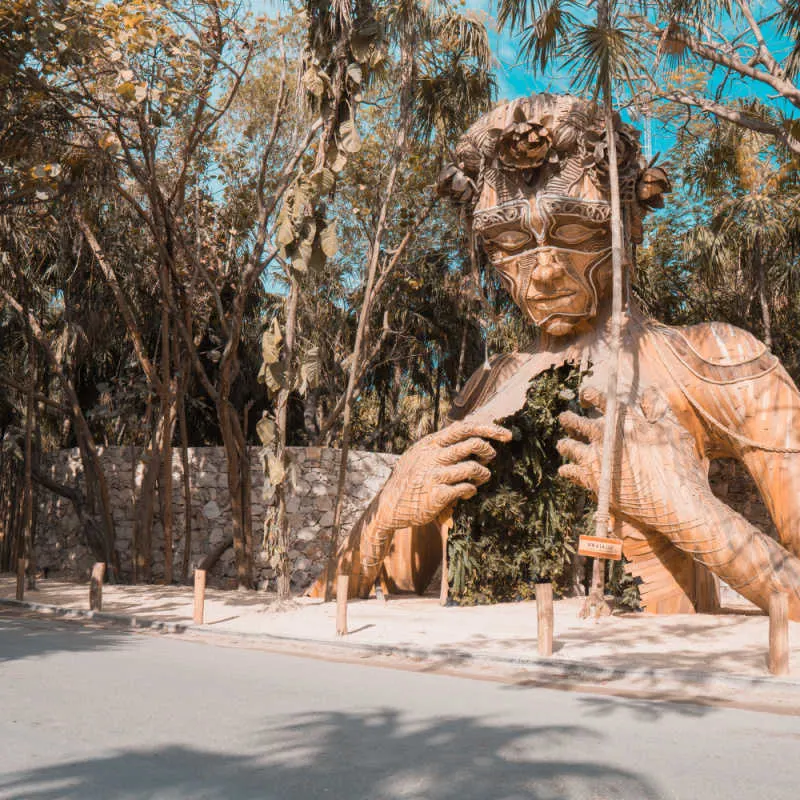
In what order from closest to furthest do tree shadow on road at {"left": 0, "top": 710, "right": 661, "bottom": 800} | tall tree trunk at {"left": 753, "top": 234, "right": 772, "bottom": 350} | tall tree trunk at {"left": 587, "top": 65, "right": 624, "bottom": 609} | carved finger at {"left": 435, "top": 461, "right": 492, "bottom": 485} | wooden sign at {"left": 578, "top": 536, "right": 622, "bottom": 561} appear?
1. tree shadow on road at {"left": 0, "top": 710, "right": 661, "bottom": 800}
2. wooden sign at {"left": 578, "top": 536, "right": 622, "bottom": 561}
3. tall tree trunk at {"left": 587, "top": 65, "right": 624, "bottom": 609}
4. carved finger at {"left": 435, "top": 461, "right": 492, "bottom": 485}
5. tall tree trunk at {"left": 753, "top": 234, "right": 772, "bottom": 350}

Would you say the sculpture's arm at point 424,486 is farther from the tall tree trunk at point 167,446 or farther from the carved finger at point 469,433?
the tall tree trunk at point 167,446

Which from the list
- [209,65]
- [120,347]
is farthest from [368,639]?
[120,347]

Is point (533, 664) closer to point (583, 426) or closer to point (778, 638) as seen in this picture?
point (778, 638)

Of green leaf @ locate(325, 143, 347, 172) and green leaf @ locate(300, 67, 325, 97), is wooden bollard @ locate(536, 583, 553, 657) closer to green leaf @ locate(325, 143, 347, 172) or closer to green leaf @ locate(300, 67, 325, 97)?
green leaf @ locate(325, 143, 347, 172)

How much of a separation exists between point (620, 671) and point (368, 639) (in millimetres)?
2899

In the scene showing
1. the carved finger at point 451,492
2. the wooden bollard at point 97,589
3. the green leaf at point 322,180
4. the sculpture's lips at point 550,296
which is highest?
the green leaf at point 322,180

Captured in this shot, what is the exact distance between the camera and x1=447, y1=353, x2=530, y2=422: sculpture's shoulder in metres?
12.9

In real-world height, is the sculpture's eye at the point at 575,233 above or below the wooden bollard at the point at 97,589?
above

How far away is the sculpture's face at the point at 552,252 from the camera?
11422 millimetres

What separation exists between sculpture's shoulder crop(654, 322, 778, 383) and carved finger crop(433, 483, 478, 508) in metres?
3.06

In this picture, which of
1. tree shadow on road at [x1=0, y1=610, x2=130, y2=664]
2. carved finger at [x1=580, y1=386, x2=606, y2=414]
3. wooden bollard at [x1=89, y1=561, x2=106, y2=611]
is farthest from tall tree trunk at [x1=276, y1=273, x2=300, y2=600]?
carved finger at [x1=580, y1=386, x2=606, y2=414]

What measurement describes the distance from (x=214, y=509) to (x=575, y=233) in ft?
29.2

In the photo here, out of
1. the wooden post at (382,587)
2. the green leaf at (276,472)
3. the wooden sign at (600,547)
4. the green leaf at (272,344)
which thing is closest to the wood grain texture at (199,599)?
the green leaf at (276,472)

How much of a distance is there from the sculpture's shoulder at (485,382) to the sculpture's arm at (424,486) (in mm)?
1285
